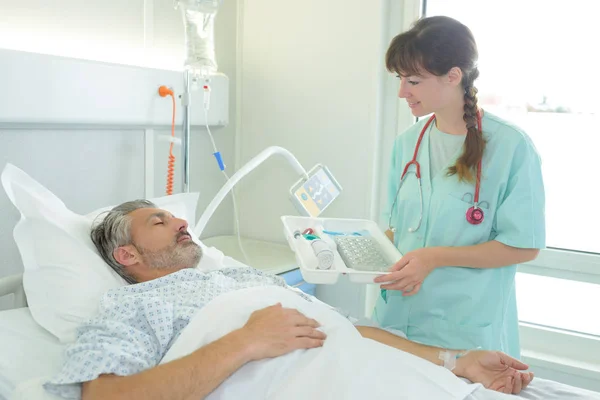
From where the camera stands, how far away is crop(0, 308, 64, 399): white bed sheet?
1.31 meters

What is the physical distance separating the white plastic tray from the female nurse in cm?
7

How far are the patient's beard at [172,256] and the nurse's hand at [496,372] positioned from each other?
0.79 m

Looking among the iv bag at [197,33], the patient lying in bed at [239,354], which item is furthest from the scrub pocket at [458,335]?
the iv bag at [197,33]

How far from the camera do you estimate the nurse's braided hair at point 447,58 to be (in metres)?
1.53

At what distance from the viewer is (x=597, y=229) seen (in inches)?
89.2

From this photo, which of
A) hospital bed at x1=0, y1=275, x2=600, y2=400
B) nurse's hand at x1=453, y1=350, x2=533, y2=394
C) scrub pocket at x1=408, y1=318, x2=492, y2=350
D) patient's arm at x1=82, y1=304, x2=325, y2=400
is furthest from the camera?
scrub pocket at x1=408, y1=318, x2=492, y2=350

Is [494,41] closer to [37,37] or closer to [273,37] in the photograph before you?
[273,37]

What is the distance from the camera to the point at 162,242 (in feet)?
5.39

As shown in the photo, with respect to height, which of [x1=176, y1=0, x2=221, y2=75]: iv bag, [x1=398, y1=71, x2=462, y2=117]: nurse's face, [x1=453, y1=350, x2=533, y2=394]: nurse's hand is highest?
[x1=176, y1=0, x2=221, y2=75]: iv bag

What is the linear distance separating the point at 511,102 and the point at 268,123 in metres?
1.07

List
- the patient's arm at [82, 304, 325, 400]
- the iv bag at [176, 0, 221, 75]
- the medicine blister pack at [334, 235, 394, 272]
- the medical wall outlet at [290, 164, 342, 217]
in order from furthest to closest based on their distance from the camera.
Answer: the iv bag at [176, 0, 221, 75]
the medical wall outlet at [290, 164, 342, 217]
the medicine blister pack at [334, 235, 394, 272]
the patient's arm at [82, 304, 325, 400]

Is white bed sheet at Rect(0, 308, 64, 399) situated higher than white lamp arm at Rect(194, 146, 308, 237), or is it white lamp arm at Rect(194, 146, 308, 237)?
white lamp arm at Rect(194, 146, 308, 237)

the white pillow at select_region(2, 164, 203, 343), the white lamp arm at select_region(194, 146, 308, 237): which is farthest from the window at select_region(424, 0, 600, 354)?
the white pillow at select_region(2, 164, 203, 343)

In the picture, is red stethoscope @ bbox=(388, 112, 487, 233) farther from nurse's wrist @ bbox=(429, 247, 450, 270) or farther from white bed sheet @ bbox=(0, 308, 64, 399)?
white bed sheet @ bbox=(0, 308, 64, 399)
